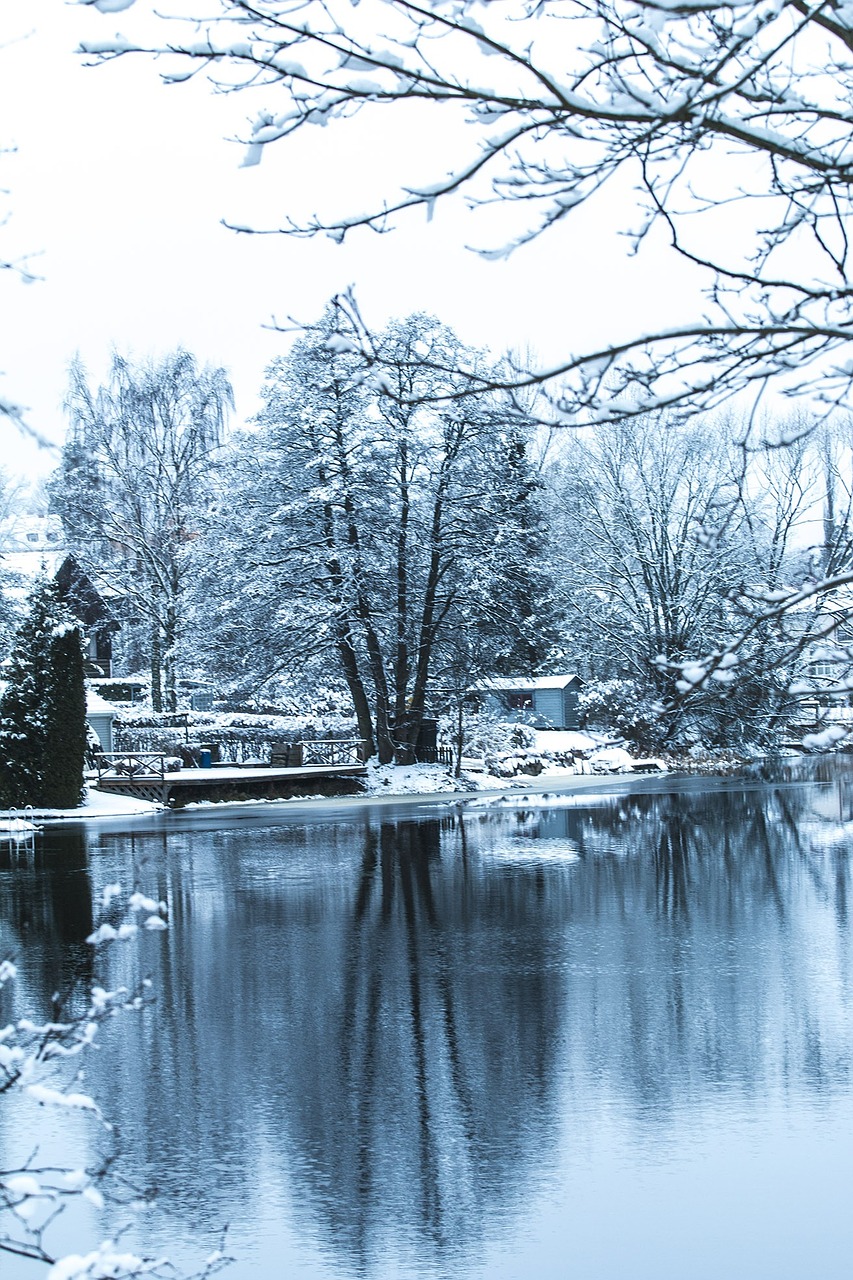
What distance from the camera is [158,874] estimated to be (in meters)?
19.8

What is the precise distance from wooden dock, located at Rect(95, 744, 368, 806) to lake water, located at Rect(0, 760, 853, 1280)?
55.7 ft

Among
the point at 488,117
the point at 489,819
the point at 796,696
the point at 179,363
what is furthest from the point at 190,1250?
the point at 179,363

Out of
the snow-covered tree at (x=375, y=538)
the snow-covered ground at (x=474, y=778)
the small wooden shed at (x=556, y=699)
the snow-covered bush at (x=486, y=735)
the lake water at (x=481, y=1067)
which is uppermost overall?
the snow-covered tree at (x=375, y=538)

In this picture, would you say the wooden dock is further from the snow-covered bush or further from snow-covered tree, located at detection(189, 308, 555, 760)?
the snow-covered bush

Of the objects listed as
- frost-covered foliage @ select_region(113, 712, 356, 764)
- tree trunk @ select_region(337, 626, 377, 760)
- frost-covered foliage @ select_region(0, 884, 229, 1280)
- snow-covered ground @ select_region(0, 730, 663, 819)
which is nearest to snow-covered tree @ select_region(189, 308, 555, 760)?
tree trunk @ select_region(337, 626, 377, 760)

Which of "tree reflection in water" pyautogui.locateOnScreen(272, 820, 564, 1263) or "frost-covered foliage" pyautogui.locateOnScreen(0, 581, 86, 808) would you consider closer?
"tree reflection in water" pyautogui.locateOnScreen(272, 820, 564, 1263)

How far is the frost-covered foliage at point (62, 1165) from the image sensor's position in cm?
357

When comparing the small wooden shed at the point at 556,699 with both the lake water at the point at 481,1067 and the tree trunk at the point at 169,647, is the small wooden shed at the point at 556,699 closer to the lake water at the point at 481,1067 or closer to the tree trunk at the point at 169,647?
the tree trunk at the point at 169,647

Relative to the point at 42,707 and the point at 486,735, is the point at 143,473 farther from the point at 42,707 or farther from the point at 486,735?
the point at 42,707

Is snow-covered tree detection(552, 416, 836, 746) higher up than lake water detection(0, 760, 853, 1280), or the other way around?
snow-covered tree detection(552, 416, 836, 746)

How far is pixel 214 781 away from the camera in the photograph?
37.6 metres

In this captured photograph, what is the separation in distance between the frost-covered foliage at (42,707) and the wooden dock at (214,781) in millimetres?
4371

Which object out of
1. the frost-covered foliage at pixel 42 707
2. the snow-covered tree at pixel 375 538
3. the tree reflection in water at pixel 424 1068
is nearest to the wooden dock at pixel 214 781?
the snow-covered tree at pixel 375 538

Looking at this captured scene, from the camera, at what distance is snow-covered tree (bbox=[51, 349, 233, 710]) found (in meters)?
56.1
